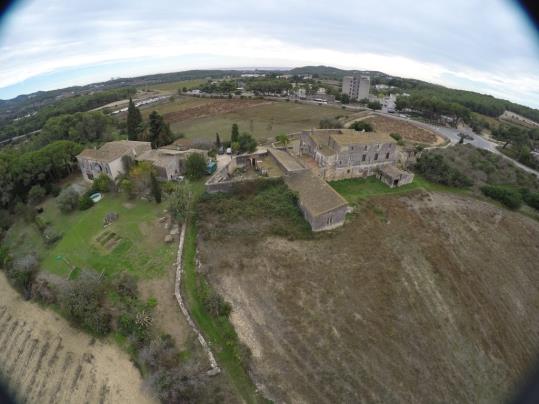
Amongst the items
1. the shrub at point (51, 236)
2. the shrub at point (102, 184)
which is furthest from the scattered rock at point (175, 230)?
the shrub at point (102, 184)

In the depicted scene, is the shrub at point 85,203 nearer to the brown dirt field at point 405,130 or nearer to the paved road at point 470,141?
the brown dirt field at point 405,130

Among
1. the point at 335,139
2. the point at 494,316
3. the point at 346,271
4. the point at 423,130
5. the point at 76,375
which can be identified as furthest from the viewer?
the point at 423,130

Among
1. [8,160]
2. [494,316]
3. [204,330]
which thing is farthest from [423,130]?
[8,160]

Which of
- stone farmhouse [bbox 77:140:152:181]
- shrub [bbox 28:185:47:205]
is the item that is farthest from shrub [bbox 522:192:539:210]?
shrub [bbox 28:185:47:205]

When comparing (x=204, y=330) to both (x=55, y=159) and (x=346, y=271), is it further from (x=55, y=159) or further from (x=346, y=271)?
(x=55, y=159)

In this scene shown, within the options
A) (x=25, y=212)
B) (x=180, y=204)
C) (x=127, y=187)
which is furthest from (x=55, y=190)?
(x=180, y=204)

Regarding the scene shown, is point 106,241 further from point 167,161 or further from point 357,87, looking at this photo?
point 357,87

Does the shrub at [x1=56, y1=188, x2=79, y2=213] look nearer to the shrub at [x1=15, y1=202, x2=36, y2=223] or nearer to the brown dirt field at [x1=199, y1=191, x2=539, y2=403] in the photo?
the shrub at [x1=15, y1=202, x2=36, y2=223]
